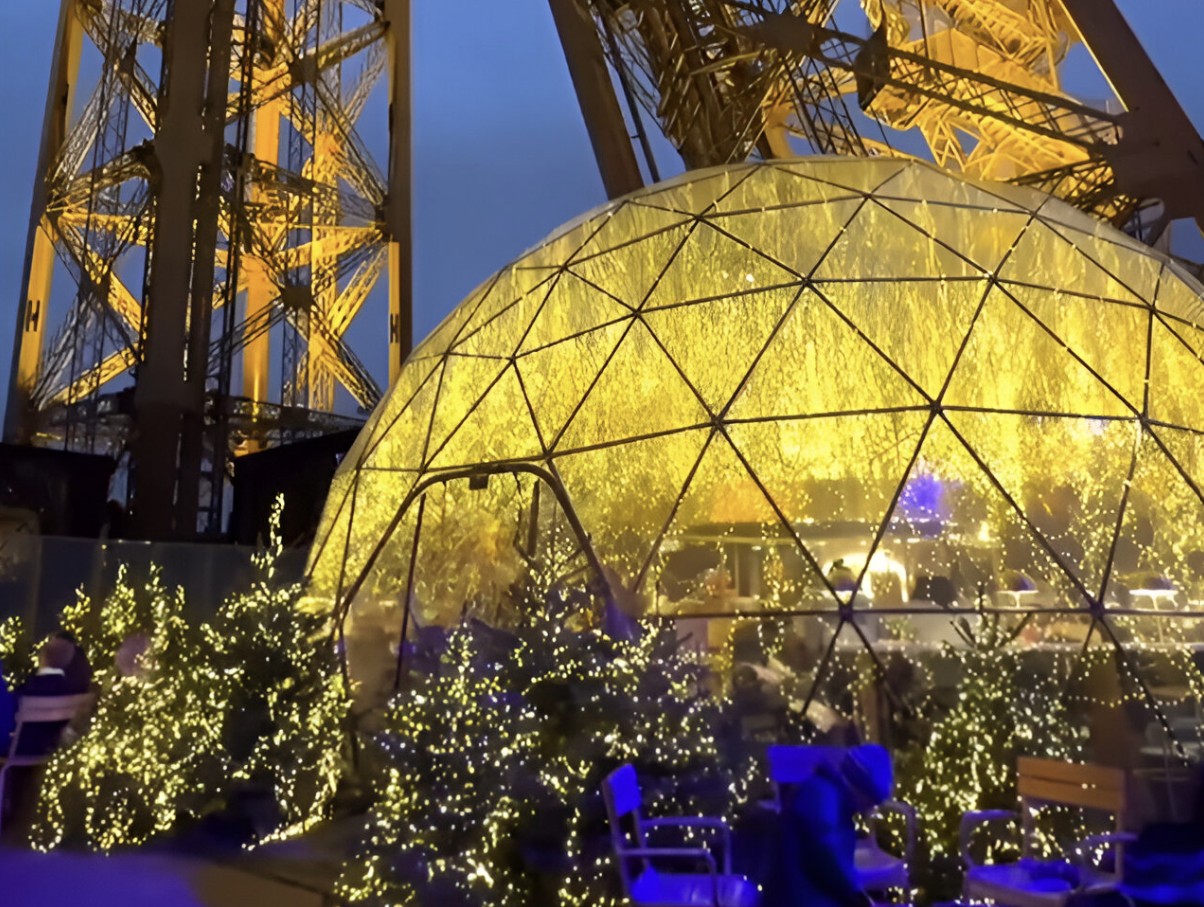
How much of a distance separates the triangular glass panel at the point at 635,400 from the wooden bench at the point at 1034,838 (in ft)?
10.4

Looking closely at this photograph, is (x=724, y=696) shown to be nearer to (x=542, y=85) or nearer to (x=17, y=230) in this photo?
(x=17, y=230)

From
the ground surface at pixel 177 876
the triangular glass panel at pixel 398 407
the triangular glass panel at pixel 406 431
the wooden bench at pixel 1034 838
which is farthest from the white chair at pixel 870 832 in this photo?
the triangular glass panel at pixel 398 407

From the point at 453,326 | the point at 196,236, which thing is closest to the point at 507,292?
the point at 453,326

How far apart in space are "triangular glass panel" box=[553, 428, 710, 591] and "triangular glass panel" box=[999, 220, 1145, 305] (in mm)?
2785

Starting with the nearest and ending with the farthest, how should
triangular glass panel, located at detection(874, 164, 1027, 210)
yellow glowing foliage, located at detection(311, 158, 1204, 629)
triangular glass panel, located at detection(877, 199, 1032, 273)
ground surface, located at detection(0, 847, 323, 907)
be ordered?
ground surface, located at detection(0, 847, 323, 907) → yellow glowing foliage, located at detection(311, 158, 1204, 629) → triangular glass panel, located at detection(877, 199, 1032, 273) → triangular glass panel, located at detection(874, 164, 1027, 210)

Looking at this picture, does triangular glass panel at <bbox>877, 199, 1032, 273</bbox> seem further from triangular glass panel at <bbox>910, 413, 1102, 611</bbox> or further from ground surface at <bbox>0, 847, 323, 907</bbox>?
ground surface at <bbox>0, 847, 323, 907</bbox>

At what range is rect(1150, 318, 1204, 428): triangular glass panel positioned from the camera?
7.28m

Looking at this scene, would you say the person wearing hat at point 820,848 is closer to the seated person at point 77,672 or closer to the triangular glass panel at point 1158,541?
the triangular glass panel at point 1158,541

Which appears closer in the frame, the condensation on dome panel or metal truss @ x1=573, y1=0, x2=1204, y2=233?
the condensation on dome panel

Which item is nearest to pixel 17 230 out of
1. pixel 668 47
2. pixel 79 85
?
pixel 79 85

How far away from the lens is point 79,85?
787 inches

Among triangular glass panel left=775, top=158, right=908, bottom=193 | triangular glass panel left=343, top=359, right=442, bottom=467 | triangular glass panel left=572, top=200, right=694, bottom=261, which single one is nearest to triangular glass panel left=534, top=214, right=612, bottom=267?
triangular glass panel left=572, top=200, right=694, bottom=261

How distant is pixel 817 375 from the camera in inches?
285

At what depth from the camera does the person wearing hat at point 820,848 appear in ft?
12.1
